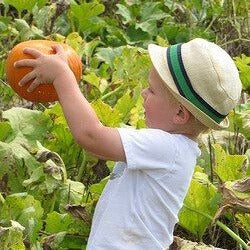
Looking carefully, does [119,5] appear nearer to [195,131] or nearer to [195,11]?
[195,11]

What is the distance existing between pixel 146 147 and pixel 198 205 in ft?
2.72

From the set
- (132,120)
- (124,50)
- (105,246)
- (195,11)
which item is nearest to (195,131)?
(105,246)

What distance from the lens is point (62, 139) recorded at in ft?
11.2

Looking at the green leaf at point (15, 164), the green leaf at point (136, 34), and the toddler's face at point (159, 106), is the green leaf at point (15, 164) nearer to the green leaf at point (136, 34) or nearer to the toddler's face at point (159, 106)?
the toddler's face at point (159, 106)

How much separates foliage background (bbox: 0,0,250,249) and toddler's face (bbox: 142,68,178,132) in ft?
1.66

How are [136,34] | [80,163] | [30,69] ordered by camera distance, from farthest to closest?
[136,34]
[80,163]
[30,69]

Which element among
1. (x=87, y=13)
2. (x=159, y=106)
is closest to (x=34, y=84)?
(x=159, y=106)

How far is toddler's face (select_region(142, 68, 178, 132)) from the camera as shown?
2.35m

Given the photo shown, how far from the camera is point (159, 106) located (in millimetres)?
2350

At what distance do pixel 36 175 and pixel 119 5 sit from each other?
2173 millimetres

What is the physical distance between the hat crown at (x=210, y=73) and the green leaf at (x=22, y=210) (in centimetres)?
77

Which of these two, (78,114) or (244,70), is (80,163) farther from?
(78,114)

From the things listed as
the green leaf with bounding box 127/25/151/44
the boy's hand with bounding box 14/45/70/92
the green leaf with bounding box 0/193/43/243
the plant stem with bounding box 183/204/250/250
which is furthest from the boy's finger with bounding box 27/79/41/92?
the green leaf with bounding box 127/25/151/44

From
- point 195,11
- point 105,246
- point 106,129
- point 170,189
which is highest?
point 106,129
